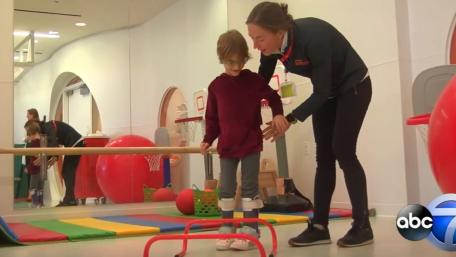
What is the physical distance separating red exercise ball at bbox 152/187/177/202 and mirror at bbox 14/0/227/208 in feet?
0.37

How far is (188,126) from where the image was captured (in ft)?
20.2

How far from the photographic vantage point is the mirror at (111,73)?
5.11 m

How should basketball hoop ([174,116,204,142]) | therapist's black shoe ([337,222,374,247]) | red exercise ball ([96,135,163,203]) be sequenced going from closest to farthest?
therapist's black shoe ([337,222,374,247]) → red exercise ball ([96,135,163,203]) → basketball hoop ([174,116,204,142])

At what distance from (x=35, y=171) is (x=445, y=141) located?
4071mm

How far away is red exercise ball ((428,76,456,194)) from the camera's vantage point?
216 cm

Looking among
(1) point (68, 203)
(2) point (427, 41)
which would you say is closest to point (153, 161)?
(1) point (68, 203)

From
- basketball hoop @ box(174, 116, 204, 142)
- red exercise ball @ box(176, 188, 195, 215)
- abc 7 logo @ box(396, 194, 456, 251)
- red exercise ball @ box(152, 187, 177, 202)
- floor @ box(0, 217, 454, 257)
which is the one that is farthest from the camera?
basketball hoop @ box(174, 116, 204, 142)

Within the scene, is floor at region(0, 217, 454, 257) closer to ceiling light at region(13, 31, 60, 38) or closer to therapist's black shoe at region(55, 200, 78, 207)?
therapist's black shoe at region(55, 200, 78, 207)

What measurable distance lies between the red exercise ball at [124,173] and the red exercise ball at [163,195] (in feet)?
0.41

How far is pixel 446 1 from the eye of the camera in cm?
392

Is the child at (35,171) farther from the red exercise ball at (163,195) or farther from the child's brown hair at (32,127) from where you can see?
the red exercise ball at (163,195)

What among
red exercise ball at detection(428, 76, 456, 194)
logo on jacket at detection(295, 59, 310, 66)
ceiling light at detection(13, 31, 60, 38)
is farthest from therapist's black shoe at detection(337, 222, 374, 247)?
ceiling light at detection(13, 31, 60, 38)

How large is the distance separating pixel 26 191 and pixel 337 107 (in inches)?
137

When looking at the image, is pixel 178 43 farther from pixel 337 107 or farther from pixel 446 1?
pixel 337 107
